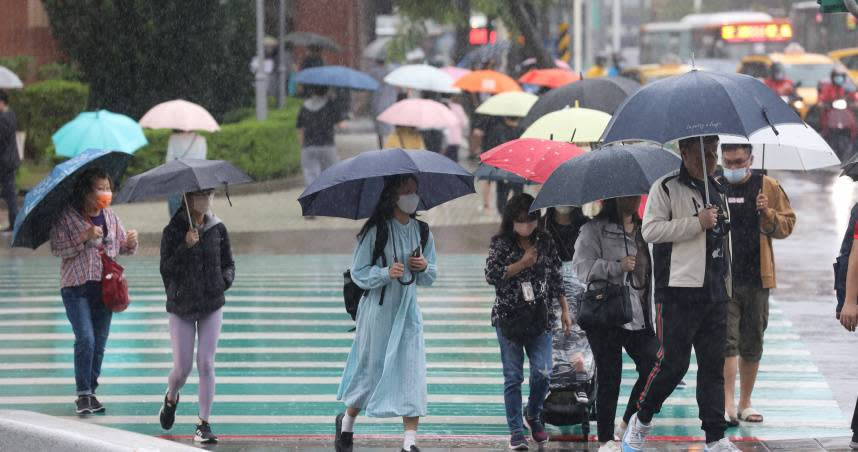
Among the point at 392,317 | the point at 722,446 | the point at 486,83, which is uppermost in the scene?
the point at 486,83

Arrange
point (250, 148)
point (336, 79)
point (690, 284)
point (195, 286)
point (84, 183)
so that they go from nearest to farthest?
point (690, 284) < point (195, 286) < point (84, 183) < point (336, 79) < point (250, 148)

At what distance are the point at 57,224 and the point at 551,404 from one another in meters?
3.44

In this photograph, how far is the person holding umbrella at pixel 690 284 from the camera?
7.45 m

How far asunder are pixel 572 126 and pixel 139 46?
1628cm

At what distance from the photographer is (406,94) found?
2183 centimetres

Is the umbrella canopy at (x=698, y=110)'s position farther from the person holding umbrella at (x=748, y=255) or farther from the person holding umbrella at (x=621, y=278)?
the person holding umbrella at (x=748, y=255)

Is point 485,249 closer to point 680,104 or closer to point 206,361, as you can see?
point 206,361

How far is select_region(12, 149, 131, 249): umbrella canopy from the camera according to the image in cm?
890

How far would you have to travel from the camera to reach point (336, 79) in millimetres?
20156

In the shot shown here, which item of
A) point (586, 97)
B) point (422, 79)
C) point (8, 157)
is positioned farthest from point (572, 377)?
point (422, 79)

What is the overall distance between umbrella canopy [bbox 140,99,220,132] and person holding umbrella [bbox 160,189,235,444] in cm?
661

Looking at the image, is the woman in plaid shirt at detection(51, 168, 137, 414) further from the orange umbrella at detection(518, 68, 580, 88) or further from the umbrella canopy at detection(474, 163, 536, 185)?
the orange umbrella at detection(518, 68, 580, 88)

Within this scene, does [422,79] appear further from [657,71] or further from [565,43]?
[657,71]

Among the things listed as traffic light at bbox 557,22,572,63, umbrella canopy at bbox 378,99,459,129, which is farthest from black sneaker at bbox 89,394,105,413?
traffic light at bbox 557,22,572,63
